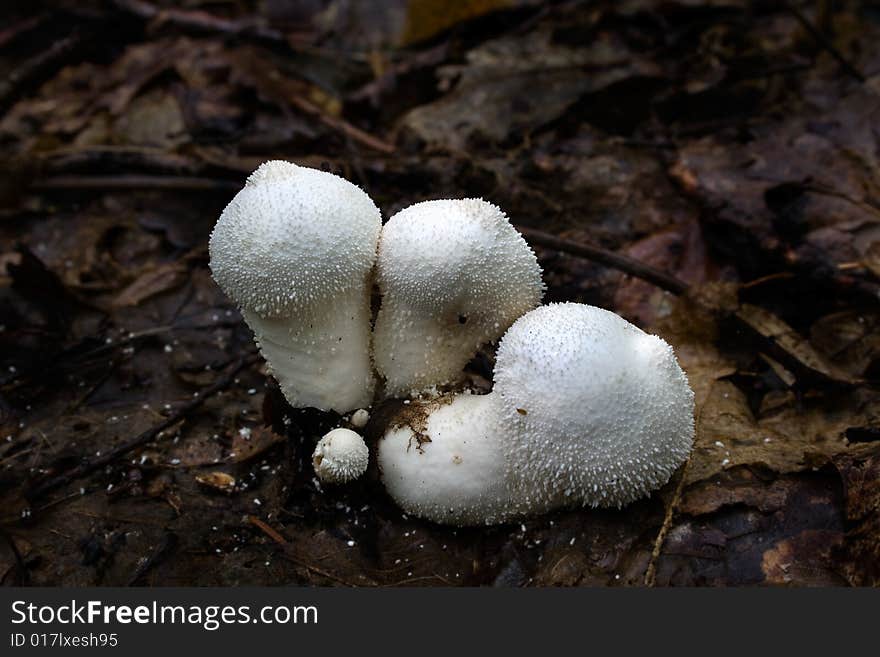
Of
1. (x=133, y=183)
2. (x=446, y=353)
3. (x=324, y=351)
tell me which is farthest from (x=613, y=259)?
(x=133, y=183)

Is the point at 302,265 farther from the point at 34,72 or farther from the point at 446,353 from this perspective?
the point at 34,72

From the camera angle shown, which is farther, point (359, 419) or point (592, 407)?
point (359, 419)

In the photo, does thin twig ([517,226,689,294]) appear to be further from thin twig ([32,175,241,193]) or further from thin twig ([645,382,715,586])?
thin twig ([32,175,241,193])

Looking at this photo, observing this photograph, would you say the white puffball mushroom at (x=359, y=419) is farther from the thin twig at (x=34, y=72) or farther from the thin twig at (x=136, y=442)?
the thin twig at (x=34, y=72)

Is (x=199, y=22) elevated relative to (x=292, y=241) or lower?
lower

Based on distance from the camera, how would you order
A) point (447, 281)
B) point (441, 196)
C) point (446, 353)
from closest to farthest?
point (447, 281) → point (446, 353) → point (441, 196)
